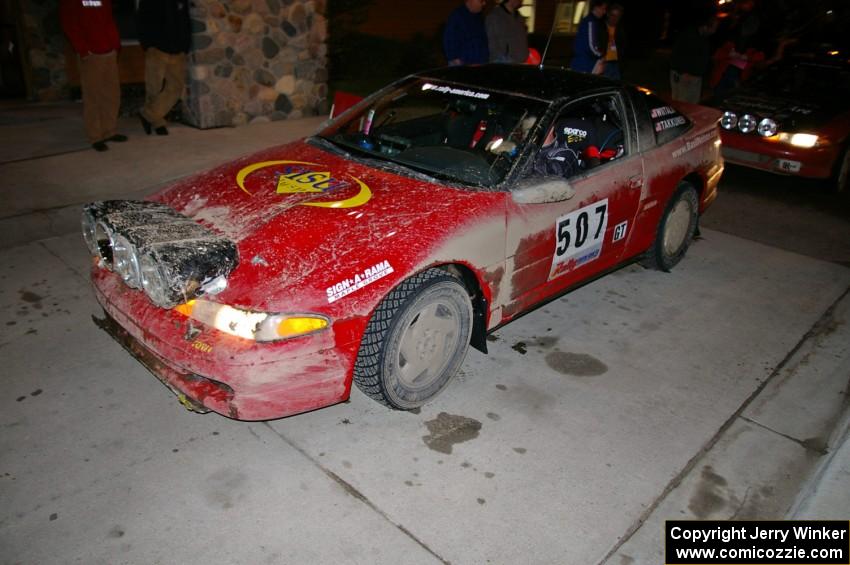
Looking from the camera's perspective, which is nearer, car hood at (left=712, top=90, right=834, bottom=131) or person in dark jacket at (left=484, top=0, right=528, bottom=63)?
car hood at (left=712, top=90, right=834, bottom=131)

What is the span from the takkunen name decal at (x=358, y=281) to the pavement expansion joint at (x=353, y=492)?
2.55 ft

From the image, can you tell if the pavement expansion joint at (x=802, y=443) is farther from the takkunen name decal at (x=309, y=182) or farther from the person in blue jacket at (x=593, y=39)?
the person in blue jacket at (x=593, y=39)

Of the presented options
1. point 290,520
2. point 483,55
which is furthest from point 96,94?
point 290,520

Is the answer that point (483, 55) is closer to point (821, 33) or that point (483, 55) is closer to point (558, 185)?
point (558, 185)

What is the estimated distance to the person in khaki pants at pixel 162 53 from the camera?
728cm

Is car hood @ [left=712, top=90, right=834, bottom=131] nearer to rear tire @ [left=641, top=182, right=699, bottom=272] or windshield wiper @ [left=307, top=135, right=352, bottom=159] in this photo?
rear tire @ [left=641, top=182, right=699, bottom=272]

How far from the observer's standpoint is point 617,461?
10.6 ft

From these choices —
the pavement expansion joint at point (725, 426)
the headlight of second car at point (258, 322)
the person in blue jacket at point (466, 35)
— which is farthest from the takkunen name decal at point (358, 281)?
the person in blue jacket at point (466, 35)

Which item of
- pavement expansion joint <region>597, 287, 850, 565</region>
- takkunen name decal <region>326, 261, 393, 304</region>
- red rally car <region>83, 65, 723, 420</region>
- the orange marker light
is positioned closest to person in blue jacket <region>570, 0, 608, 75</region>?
red rally car <region>83, 65, 723, 420</region>

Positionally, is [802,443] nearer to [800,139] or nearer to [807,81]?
[800,139]

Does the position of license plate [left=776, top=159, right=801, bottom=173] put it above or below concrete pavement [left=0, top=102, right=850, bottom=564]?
above

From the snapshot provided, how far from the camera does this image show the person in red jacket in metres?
6.70

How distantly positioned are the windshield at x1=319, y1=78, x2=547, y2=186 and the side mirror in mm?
172

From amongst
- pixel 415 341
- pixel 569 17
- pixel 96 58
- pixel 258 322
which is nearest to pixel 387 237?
pixel 415 341
